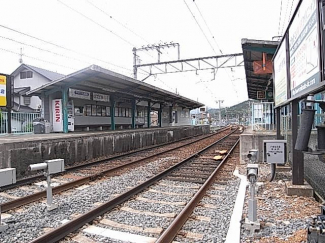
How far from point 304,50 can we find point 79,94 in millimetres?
15275

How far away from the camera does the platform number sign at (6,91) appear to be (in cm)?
1223

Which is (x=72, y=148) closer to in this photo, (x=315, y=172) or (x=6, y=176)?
(x=6, y=176)

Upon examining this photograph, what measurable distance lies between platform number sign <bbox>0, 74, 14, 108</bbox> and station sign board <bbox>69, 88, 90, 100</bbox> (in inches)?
171

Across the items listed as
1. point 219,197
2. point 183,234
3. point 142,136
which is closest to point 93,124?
point 142,136

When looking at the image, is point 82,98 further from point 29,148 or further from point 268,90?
point 268,90

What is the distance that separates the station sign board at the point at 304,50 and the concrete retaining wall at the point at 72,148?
744cm

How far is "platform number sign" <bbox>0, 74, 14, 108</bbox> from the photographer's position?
12234 mm

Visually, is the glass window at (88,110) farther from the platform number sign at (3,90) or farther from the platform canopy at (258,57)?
the platform canopy at (258,57)

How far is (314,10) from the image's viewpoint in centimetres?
353

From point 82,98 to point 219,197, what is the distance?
1388 centimetres

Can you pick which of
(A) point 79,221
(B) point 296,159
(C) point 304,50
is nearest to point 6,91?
(A) point 79,221

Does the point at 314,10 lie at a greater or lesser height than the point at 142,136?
greater

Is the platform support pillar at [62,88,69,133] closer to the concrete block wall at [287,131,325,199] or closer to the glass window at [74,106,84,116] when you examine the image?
the glass window at [74,106,84,116]

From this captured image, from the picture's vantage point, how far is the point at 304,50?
13.5 feet
